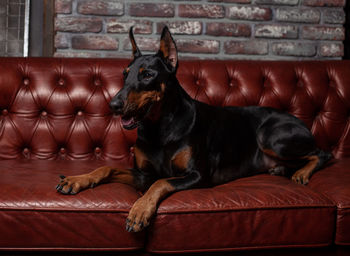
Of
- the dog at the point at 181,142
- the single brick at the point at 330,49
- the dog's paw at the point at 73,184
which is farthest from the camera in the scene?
the single brick at the point at 330,49

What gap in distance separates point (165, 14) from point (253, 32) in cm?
67

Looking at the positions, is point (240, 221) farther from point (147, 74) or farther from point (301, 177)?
point (147, 74)

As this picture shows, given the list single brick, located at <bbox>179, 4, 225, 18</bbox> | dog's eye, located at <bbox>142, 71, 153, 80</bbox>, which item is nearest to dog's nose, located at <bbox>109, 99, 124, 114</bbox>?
dog's eye, located at <bbox>142, 71, 153, 80</bbox>

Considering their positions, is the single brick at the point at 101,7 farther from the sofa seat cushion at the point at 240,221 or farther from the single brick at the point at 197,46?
the sofa seat cushion at the point at 240,221

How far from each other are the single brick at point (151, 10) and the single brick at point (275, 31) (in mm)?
664

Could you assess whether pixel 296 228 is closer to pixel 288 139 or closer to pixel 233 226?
pixel 233 226

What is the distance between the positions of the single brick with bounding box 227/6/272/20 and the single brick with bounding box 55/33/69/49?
1.20 meters

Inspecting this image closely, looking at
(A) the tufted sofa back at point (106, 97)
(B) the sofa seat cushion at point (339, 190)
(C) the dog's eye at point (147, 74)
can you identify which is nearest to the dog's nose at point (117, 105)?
(C) the dog's eye at point (147, 74)

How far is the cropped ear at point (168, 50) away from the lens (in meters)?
1.75

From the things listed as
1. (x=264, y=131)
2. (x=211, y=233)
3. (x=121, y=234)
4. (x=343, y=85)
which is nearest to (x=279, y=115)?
(x=264, y=131)

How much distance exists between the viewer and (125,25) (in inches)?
107

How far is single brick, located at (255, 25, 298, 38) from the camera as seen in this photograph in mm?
2830

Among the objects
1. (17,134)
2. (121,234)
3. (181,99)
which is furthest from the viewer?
(17,134)

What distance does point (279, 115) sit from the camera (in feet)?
7.30
